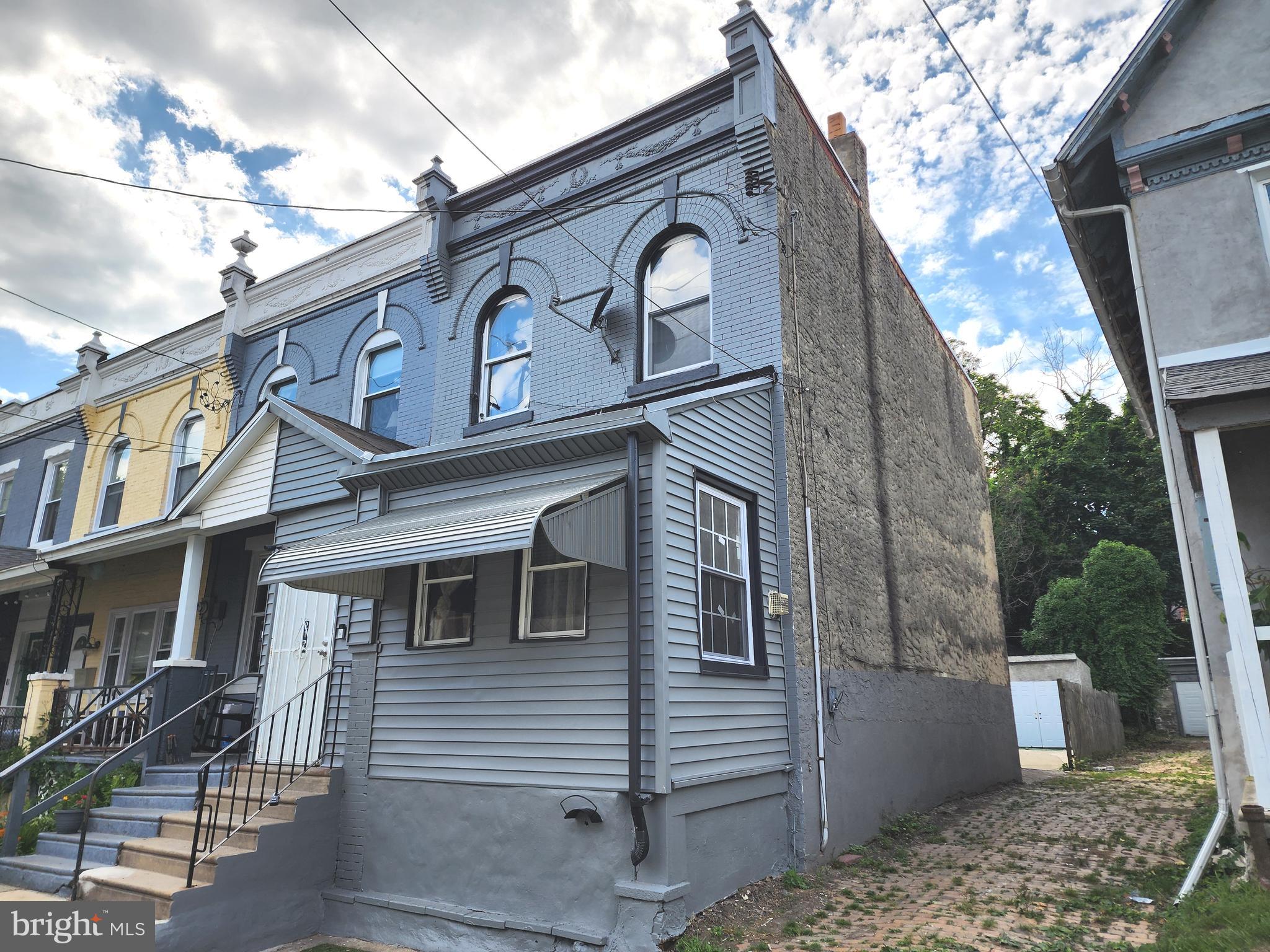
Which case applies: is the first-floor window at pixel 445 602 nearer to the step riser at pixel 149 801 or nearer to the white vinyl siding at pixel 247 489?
the step riser at pixel 149 801

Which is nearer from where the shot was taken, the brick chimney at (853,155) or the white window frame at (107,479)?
the brick chimney at (853,155)

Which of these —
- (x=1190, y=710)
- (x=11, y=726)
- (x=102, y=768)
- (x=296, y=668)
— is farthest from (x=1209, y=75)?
(x=1190, y=710)

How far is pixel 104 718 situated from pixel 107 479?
288 inches

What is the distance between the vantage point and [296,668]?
980 centimetres

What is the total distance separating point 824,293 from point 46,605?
16437 millimetres

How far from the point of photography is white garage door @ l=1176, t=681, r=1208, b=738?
2546 centimetres

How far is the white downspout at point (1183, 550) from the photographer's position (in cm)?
714

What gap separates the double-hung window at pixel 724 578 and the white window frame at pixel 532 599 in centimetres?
99

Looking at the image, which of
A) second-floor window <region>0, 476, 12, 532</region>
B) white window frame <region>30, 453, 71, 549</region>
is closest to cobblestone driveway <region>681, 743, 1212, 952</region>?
white window frame <region>30, 453, 71, 549</region>

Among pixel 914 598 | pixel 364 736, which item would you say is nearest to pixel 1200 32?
pixel 914 598

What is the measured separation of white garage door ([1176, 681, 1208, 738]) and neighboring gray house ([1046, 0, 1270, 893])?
21.6m

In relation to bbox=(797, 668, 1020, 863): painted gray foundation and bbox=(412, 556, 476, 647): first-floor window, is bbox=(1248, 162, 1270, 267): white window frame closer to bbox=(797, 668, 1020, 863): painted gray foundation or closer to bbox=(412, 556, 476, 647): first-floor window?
bbox=(797, 668, 1020, 863): painted gray foundation

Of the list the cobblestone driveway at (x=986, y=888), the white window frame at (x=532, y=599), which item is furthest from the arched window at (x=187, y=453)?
the cobblestone driveway at (x=986, y=888)

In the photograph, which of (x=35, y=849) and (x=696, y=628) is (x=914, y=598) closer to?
(x=696, y=628)
